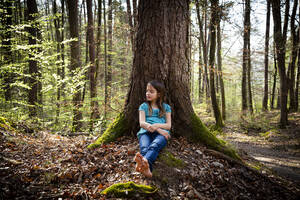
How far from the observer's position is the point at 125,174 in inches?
100

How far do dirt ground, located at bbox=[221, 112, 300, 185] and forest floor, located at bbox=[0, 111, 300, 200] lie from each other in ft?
3.05

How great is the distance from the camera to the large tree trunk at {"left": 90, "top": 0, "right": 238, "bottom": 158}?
3.58 meters

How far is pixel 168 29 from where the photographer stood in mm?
3611

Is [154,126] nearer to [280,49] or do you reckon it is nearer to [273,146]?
[273,146]

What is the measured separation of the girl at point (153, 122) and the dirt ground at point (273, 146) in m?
2.39

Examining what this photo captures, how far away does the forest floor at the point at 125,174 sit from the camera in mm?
2223

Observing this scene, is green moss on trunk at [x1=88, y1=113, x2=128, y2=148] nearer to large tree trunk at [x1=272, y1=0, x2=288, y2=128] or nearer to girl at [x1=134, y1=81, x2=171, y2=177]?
girl at [x1=134, y1=81, x2=171, y2=177]

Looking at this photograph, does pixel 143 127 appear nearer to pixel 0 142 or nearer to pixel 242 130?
pixel 0 142

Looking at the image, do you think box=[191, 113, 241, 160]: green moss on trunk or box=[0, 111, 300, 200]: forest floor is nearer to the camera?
box=[0, 111, 300, 200]: forest floor

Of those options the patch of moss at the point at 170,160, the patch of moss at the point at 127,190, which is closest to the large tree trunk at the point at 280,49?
the patch of moss at the point at 170,160

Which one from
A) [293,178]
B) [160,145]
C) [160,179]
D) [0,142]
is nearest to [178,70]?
[160,145]

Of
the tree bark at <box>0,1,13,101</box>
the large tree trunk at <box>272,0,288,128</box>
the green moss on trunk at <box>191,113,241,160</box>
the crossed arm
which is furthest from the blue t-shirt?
the large tree trunk at <box>272,0,288,128</box>

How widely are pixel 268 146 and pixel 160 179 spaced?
6936mm

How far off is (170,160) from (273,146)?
21.4ft
